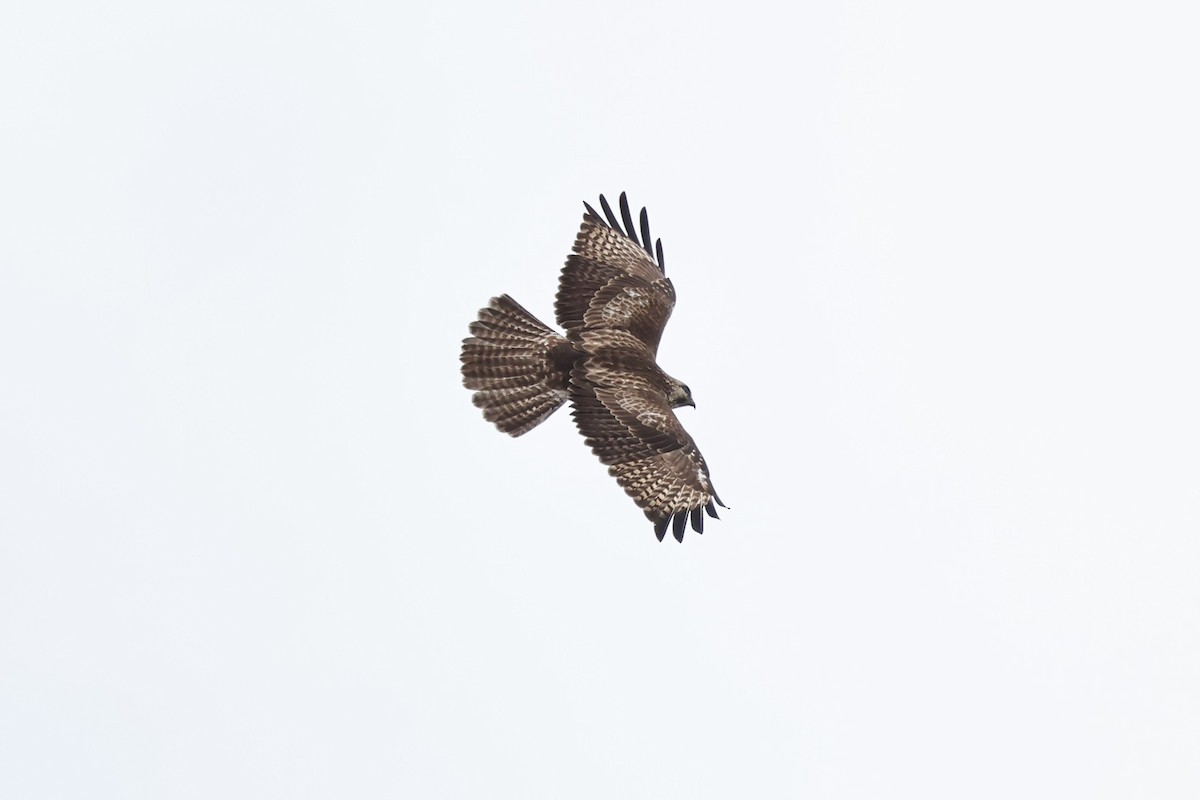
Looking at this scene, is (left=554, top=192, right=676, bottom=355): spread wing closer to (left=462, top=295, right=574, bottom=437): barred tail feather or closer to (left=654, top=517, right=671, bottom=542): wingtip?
(left=462, top=295, right=574, bottom=437): barred tail feather

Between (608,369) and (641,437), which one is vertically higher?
(608,369)

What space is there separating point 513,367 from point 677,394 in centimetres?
201

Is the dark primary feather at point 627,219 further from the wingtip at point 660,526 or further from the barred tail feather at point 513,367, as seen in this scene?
the wingtip at point 660,526

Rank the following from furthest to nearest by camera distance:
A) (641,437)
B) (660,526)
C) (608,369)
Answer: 1. (608,369)
2. (641,437)
3. (660,526)

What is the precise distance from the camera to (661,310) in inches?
914

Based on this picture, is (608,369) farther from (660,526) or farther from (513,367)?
(660,526)

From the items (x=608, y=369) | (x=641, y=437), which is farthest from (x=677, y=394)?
(x=641, y=437)

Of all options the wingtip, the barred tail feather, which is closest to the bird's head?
the barred tail feather

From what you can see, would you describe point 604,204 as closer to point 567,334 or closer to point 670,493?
point 567,334

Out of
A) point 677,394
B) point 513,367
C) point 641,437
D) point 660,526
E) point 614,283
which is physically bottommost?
point 660,526

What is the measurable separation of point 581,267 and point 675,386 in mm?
2170

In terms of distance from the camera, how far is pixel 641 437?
68.7ft

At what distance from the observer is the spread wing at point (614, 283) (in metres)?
22.7

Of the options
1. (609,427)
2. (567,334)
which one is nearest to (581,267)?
(567,334)
